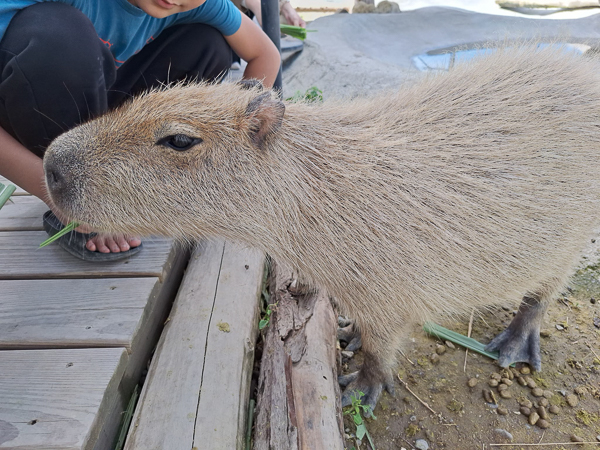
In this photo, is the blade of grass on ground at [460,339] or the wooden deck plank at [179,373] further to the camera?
the blade of grass on ground at [460,339]

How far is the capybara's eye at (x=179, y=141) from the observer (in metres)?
1.56

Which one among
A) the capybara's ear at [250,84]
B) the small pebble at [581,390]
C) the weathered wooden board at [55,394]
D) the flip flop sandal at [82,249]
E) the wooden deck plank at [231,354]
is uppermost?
the capybara's ear at [250,84]

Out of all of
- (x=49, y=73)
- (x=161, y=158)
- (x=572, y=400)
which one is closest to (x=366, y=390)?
(x=572, y=400)

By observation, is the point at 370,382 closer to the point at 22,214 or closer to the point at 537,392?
the point at 537,392

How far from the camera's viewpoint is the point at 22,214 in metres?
2.61

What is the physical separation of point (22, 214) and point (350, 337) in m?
1.94

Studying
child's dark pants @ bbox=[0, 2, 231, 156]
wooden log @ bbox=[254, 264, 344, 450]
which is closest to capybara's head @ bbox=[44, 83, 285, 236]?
child's dark pants @ bbox=[0, 2, 231, 156]

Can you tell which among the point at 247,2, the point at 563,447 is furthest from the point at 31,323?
the point at 247,2

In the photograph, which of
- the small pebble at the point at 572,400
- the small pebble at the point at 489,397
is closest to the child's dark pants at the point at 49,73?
the small pebble at the point at 489,397

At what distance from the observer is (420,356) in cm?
244

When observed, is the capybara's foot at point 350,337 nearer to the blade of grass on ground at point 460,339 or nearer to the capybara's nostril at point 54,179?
the blade of grass on ground at point 460,339

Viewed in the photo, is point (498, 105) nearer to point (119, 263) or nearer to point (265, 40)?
point (265, 40)

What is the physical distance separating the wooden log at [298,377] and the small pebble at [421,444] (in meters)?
0.41

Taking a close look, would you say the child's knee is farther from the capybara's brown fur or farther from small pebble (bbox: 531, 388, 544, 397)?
small pebble (bbox: 531, 388, 544, 397)
